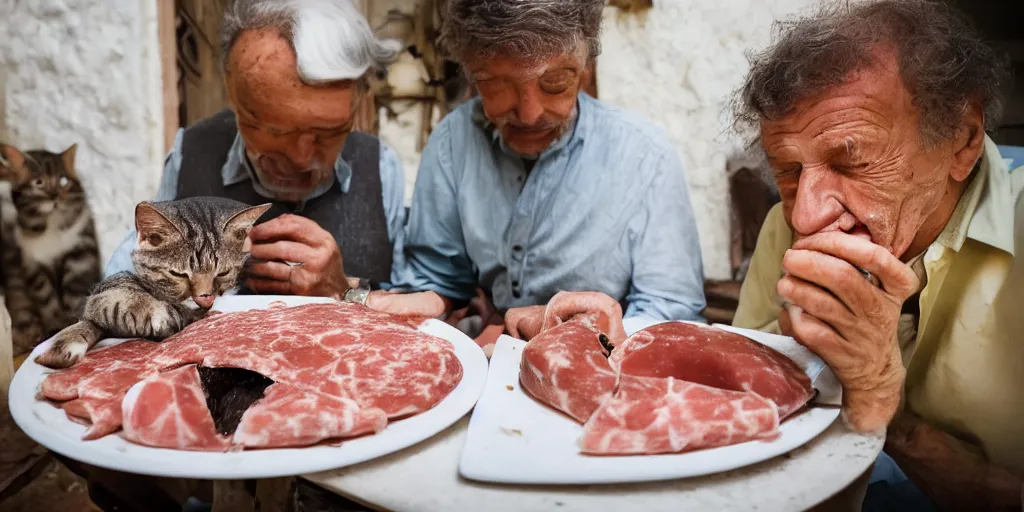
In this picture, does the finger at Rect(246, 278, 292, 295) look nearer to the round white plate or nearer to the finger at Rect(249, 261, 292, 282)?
the finger at Rect(249, 261, 292, 282)

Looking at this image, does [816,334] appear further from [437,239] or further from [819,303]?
[437,239]

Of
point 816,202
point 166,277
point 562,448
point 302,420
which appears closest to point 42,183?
point 166,277

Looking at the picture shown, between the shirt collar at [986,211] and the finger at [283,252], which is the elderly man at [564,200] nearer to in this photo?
the finger at [283,252]

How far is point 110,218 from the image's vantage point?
1.53 metres

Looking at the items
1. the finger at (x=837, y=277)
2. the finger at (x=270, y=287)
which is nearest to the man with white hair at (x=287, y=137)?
the finger at (x=270, y=287)

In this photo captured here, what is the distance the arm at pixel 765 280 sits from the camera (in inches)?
55.0

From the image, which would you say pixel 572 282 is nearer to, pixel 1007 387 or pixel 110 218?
pixel 1007 387

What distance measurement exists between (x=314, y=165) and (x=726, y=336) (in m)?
1.04

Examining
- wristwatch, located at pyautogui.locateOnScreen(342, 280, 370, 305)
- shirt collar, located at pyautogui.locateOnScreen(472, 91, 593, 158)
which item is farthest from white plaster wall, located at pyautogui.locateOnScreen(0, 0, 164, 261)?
shirt collar, located at pyautogui.locateOnScreen(472, 91, 593, 158)

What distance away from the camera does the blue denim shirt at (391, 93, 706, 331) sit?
1627 mm

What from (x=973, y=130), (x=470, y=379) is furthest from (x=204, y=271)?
(x=973, y=130)

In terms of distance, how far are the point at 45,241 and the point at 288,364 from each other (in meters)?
0.80

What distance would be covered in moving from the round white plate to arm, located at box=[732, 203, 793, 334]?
761mm

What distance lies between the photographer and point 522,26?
1338 mm
